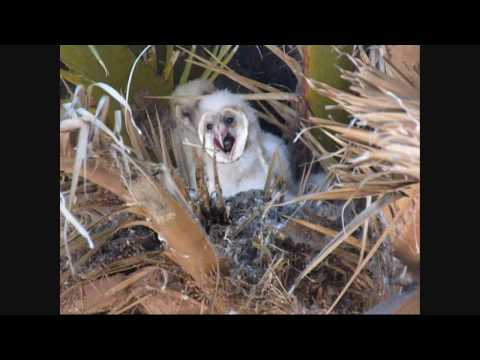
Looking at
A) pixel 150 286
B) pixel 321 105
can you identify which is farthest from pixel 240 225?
pixel 321 105

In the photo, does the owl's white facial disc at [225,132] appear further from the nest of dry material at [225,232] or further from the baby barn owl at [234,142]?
the nest of dry material at [225,232]

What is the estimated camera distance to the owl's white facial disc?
5.72 ft

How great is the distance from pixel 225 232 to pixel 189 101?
0.52m

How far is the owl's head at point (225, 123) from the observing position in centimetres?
174

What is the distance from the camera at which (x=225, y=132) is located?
5.76ft

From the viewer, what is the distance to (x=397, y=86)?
3.24 ft

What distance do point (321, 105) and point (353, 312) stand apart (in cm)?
45

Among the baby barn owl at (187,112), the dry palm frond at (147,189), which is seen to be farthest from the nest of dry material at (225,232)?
the baby barn owl at (187,112)

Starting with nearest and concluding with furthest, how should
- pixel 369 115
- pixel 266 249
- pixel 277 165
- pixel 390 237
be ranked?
pixel 369 115 < pixel 390 237 < pixel 266 249 < pixel 277 165

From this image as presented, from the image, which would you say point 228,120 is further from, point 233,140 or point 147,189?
point 147,189

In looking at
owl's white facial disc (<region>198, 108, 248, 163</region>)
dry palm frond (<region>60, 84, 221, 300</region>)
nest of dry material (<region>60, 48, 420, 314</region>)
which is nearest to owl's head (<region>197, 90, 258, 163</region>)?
owl's white facial disc (<region>198, 108, 248, 163</region>)

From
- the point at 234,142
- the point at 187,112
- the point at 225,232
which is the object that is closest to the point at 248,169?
the point at 234,142

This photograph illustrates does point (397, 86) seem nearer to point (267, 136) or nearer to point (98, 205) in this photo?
point (98, 205)

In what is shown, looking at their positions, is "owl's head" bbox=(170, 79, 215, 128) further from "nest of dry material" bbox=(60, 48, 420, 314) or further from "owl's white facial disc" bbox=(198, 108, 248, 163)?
"nest of dry material" bbox=(60, 48, 420, 314)
